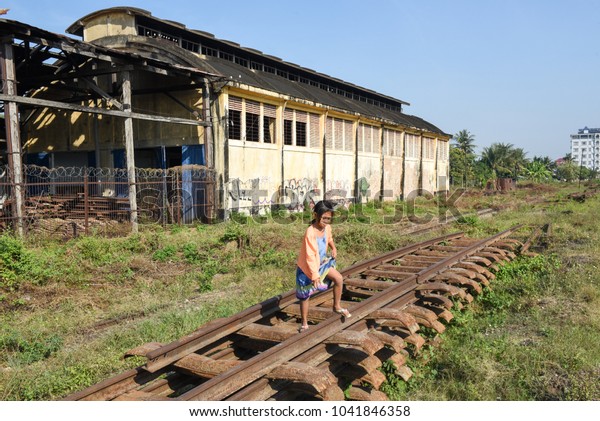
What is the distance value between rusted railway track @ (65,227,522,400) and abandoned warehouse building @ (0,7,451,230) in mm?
9334

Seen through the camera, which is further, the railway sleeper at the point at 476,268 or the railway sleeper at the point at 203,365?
the railway sleeper at the point at 476,268

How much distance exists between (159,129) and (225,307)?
41.8 ft

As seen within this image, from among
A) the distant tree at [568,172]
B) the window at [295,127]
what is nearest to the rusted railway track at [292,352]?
the window at [295,127]

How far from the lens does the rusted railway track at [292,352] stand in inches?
150

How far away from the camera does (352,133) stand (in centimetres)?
2459

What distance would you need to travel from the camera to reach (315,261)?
16.2ft

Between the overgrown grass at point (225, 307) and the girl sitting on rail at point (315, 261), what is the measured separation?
1.10 m

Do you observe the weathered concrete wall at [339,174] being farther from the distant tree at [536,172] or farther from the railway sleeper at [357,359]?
the distant tree at [536,172]

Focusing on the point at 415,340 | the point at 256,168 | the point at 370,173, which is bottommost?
the point at 415,340

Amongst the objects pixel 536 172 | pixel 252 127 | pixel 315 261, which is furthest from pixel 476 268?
pixel 536 172

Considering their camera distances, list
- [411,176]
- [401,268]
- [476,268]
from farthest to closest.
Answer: [411,176] → [401,268] → [476,268]

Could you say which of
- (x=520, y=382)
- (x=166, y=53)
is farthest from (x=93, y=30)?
(x=520, y=382)

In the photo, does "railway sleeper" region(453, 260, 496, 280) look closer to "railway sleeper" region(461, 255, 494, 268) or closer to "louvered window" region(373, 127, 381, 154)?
"railway sleeper" region(461, 255, 494, 268)

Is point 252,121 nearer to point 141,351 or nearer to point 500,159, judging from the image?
point 141,351
